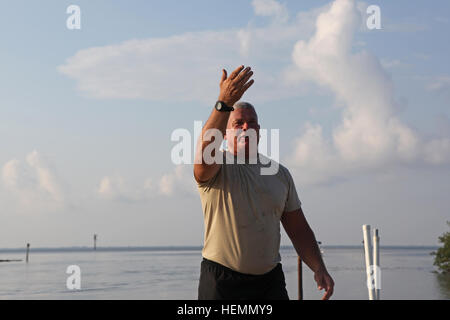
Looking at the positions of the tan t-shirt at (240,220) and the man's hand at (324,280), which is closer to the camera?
the tan t-shirt at (240,220)

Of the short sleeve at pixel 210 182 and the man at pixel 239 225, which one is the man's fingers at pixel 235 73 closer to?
the man at pixel 239 225

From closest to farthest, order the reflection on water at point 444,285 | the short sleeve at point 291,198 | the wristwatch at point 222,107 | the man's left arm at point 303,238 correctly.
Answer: the wristwatch at point 222,107 → the short sleeve at point 291,198 → the man's left arm at point 303,238 → the reflection on water at point 444,285

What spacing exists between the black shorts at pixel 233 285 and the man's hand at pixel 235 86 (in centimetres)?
91

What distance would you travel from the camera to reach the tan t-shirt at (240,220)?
292 centimetres

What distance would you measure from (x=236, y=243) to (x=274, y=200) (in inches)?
12.8

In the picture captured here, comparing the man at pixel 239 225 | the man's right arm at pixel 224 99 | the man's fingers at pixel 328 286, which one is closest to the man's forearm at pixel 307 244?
the man's fingers at pixel 328 286

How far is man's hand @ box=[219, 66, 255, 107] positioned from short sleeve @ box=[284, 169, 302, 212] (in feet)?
2.62

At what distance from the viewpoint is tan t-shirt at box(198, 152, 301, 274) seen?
292cm

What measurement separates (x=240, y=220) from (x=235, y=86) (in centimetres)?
71

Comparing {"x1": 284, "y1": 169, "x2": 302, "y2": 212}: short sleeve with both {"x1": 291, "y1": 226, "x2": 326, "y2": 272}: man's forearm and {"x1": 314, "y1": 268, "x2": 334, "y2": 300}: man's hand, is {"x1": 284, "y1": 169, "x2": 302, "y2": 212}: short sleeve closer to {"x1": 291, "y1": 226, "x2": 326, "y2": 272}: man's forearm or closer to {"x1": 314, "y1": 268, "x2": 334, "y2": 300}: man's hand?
{"x1": 291, "y1": 226, "x2": 326, "y2": 272}: man's forearm

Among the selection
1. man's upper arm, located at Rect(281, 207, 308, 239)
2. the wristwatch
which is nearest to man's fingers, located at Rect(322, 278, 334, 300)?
man's upper arm, located at Rect(281, 207, 308, 239)
